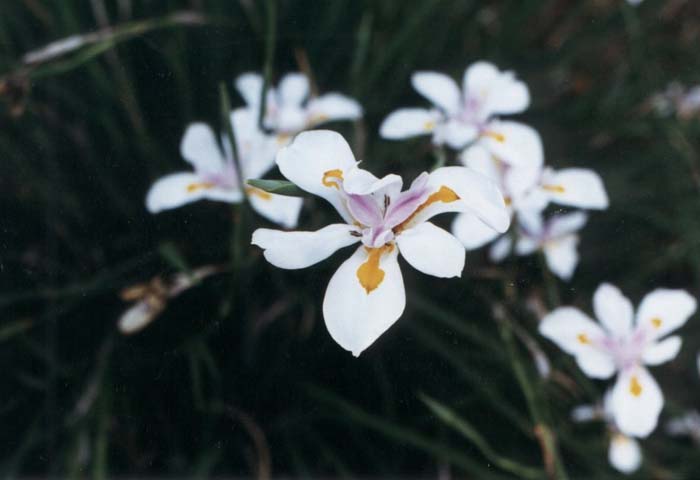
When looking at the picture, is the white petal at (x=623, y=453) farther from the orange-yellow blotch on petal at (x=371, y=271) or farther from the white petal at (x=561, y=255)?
the orange-yellow blotch on petal at (x=371, y=271)

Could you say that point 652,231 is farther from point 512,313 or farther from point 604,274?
point 512,313

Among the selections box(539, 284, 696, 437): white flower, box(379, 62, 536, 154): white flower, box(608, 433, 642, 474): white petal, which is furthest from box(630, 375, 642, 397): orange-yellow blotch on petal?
box(379, 62, 536, 154): white flower

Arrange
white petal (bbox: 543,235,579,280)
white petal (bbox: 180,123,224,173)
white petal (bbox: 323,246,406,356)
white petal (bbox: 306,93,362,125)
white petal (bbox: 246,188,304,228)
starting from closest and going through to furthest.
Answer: white petal (bbox: 323,246,406,356) < white petal (bbox: 246,188,304,228) < white petal (bbox: 180,123,224,173) < white petal (bbox: 306,93,362,125) < white petal (bbox: 543,235,579,280)

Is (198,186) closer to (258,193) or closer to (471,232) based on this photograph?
(258,193)

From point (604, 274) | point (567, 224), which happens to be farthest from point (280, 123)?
point (604, 274)

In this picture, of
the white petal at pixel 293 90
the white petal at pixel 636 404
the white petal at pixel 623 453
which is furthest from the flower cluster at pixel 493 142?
the white petal at pixel 623 453

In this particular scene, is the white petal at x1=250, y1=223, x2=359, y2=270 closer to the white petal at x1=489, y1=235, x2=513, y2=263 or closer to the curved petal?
the curved petal
